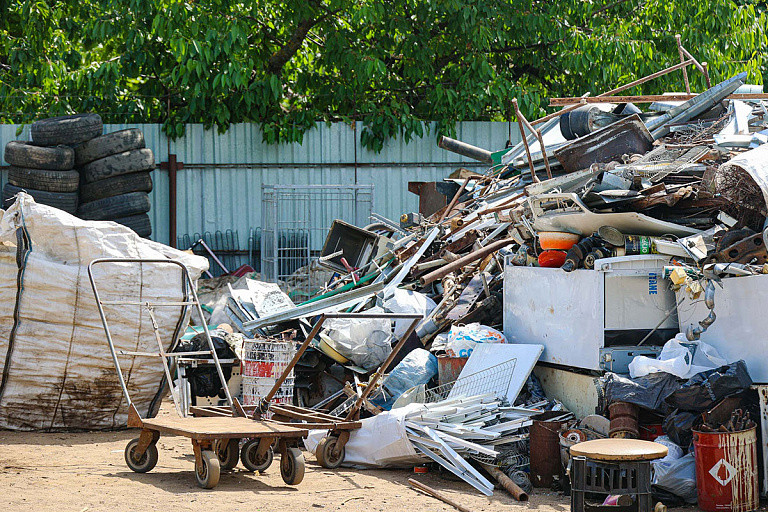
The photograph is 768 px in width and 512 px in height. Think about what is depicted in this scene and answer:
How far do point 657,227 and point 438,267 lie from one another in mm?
3042

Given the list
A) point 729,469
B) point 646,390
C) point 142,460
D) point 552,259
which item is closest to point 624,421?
point 646,390

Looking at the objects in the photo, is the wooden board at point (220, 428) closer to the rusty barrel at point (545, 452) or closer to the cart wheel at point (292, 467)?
the cart wheel at point (292, 467)

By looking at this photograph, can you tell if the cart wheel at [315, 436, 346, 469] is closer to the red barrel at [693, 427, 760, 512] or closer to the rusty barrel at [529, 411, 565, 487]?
the rusty barrel at [529, 411, 565, 487]

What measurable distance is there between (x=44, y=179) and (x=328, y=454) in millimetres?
6688

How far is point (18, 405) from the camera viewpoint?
786 cm

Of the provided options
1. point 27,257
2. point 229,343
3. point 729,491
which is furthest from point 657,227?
point 27,257

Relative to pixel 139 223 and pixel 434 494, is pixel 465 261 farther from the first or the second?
pixel 139 223

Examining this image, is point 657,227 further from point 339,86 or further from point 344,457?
point 339,86

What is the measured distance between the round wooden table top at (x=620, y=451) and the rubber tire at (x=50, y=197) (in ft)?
28.5

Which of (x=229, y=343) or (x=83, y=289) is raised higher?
(x=83, y=289)

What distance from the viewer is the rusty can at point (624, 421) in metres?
5.96

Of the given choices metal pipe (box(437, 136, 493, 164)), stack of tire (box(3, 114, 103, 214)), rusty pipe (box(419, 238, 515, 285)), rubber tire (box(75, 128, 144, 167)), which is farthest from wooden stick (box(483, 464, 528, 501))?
rubber tire (box(75, 128, 144, 167))

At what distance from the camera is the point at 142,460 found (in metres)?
6.46

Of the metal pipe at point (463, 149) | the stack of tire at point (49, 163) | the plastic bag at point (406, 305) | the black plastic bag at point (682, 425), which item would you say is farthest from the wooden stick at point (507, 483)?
the stack of tire at point (49, 163)
